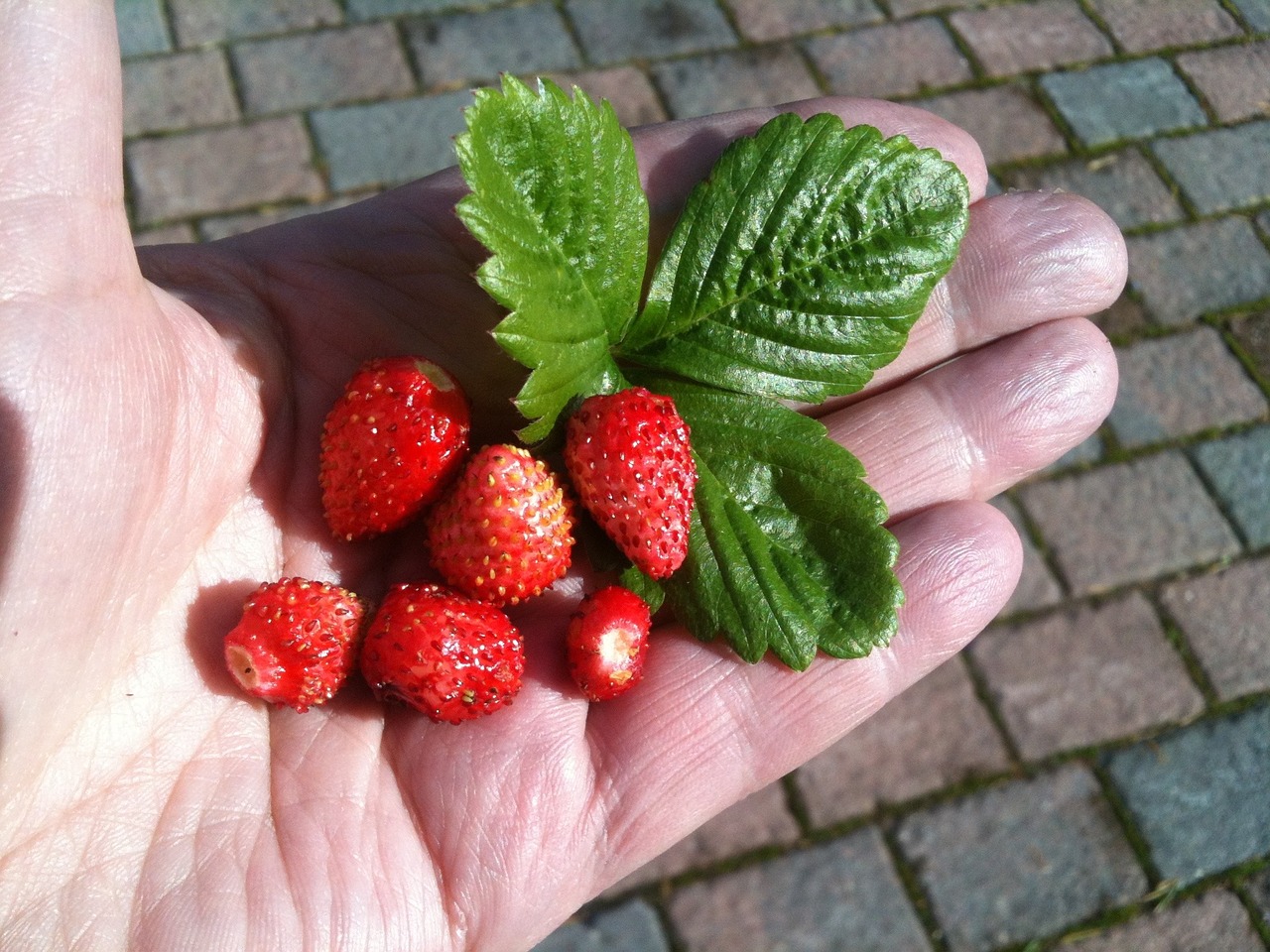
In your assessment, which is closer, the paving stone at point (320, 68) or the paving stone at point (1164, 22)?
the paving stone at point (320, 68)

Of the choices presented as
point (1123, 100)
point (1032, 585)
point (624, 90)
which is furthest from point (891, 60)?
point (1032, 585)

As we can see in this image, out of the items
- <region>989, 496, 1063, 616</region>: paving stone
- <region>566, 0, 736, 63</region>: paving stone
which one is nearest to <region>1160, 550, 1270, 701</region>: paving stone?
<region>989, 496, 1063, 616</region>: paving stone

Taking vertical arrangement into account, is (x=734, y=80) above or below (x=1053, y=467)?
above

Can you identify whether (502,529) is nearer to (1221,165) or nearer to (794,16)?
(794,16)

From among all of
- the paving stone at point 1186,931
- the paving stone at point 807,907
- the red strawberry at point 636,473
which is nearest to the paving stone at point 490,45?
the red strawberry at point 636,473

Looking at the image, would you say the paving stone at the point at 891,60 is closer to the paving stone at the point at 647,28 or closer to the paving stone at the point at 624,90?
the paving stone at the point at 647,28

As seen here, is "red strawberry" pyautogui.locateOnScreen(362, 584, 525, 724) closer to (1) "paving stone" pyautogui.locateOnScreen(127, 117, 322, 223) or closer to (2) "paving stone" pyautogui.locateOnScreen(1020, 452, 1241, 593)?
(2) "paving stone" pyautogui.locateOnScreen(1020, 452, 1241, 593)

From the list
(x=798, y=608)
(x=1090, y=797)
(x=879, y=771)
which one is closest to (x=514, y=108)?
(x=798, y=608)
